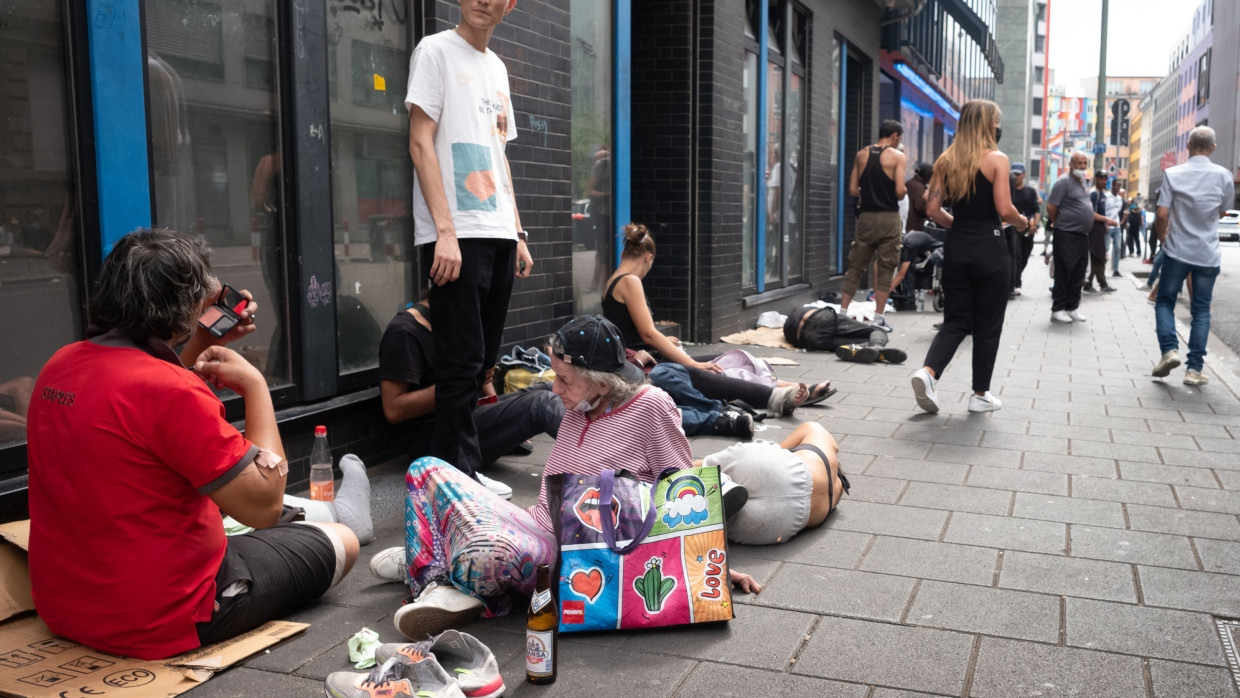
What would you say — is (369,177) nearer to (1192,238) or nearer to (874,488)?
(874,488)

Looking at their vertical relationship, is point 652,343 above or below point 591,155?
below

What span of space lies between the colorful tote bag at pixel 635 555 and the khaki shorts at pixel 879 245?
847cm

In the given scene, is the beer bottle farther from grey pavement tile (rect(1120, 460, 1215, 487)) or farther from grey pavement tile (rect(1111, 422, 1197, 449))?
grey pavement tile (rect(1111, 422, 1197, 449))

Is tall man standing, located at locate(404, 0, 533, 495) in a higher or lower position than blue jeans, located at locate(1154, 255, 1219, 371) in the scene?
higher

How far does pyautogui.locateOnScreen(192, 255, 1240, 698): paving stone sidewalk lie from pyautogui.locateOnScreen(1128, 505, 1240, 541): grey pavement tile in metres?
0.01

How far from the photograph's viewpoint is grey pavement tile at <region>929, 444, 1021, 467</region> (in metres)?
5.82

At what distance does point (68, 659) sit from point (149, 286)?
109 centimetres

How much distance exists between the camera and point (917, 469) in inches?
223

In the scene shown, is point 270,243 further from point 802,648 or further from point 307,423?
point 802,648

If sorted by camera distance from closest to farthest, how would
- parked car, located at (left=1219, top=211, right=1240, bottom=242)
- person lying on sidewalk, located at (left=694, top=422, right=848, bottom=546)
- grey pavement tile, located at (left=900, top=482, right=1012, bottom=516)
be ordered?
1. person lying on sidewalk, located at (left=694, top=422, right=848, bottom=546)
2. grey pavement tile, located at (left=900, top=482, right=1012, bottom=516)
3. parked car, located at (left=1219, top=211, right=1240, bottom=242)

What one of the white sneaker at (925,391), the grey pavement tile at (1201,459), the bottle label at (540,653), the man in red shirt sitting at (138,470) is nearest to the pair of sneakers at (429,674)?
the bottle label at (540,653)

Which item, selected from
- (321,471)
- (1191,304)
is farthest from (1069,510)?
(1191,304)

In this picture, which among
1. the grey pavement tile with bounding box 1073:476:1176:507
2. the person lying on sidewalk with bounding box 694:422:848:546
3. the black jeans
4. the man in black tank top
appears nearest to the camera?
the person lying on sidewalk with bounding box 694:422:848:546

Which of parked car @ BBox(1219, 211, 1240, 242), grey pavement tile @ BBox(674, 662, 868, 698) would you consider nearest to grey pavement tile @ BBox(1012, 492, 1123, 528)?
grey pavement tile @ BBox(674, 662, 868, 698)
